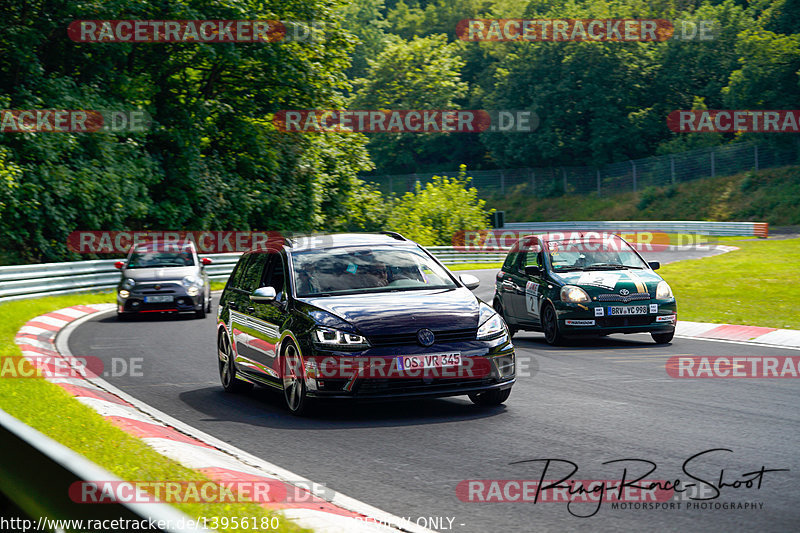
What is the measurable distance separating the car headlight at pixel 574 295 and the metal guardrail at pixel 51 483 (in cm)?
1122

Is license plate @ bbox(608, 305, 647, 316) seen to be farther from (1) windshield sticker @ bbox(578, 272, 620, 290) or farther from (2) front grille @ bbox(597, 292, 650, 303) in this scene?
(1) windshield sticker @ bbox(578, 272, 620, 290)

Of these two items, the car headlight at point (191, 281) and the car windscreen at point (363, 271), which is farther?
the car headlight at point (191, 281)

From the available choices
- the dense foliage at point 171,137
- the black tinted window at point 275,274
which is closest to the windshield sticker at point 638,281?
the black tinted window at point 275,274

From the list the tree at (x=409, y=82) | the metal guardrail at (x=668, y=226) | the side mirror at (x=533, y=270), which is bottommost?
the metal guardrail at (x=668, y=226)

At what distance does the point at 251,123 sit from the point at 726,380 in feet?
98.5

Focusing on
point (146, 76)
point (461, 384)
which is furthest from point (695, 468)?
point (146, 76)

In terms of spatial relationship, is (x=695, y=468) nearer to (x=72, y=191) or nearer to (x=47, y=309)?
(x=47, y=309)

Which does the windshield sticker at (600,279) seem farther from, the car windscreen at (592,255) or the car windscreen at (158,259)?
the car windscreen at (158,259)

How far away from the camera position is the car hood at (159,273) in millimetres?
22203

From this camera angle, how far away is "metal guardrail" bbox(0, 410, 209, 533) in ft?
9.48

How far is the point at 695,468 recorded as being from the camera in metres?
6.70

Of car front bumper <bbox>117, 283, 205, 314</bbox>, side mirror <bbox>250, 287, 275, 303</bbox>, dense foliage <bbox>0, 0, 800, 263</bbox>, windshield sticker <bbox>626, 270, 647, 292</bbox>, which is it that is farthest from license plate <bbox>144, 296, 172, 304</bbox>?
side mirror <bbox>250, 287, 275, 303</bbox>

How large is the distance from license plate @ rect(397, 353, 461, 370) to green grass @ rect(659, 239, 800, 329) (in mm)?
9404

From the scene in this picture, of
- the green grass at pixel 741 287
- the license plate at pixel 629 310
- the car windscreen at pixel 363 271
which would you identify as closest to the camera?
the car windscreen at pixel 363 271
